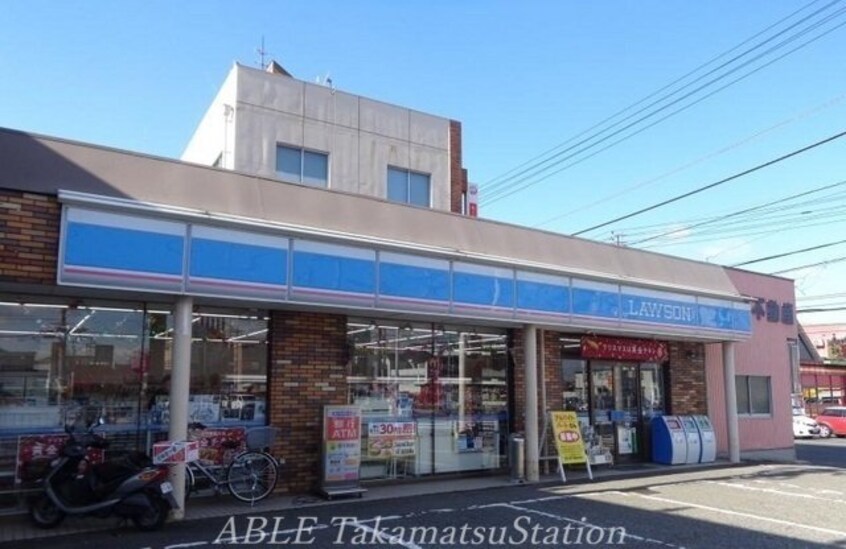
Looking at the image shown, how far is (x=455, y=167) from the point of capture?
23297 millimetres

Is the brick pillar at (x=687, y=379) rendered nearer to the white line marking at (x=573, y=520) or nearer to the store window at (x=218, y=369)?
the white line marking at (x=573, y=520)

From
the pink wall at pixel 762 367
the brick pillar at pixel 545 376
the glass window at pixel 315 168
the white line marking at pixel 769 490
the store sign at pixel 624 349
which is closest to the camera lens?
the white line marking at pixel 769 490

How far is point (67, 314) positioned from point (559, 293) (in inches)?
327

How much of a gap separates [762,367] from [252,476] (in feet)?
48.4

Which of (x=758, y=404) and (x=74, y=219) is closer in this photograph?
(x=74, y=219)

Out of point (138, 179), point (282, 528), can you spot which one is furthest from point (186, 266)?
point (282, 528)

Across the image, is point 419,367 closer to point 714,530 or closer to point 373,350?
point 373,350

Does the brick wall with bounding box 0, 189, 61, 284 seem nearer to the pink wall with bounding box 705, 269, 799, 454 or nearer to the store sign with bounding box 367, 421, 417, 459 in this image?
the store sign with bounding box 367, 421, 417, 459

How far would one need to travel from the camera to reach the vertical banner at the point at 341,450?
11.2 meters

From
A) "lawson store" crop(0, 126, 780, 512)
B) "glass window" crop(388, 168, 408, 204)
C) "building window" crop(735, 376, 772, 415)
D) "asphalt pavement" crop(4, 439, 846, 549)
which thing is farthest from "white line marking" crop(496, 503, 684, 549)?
"glass window" crop(388, 168, 408, 204)

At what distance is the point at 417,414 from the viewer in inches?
515

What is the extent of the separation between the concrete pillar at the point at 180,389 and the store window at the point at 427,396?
3318mm

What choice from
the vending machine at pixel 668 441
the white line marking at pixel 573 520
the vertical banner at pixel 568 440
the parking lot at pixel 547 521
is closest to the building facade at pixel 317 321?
the vending machine at pixel 668 441

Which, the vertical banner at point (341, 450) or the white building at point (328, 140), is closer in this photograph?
the vertical banner at point (341, 450)
